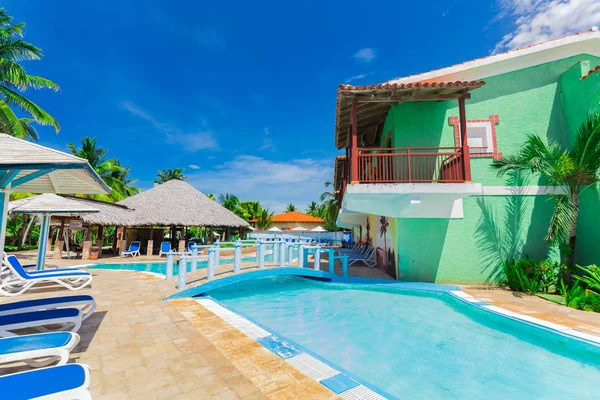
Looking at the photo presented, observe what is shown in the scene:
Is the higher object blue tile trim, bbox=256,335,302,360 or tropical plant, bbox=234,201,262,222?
tropical plant, bbox=234,201,262,222

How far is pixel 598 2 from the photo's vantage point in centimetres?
916

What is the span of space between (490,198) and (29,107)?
80.1 ft

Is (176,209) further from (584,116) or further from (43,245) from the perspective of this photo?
(584,116)

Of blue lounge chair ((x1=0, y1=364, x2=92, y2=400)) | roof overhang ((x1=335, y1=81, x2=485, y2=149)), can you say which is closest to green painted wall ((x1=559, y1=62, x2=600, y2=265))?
roof overhang ((x1=335, y1=81, x2=485, y2=149))

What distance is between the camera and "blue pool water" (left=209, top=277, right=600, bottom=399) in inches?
161

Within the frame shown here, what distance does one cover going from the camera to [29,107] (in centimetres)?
1630

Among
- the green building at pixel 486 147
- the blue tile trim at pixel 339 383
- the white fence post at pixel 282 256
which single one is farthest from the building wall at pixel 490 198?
the blue tile trim at pixel 339 383

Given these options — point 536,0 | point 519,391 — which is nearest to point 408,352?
point 519,391

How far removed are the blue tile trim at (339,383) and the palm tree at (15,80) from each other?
65.8ft

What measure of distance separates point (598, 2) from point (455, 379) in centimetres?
1297

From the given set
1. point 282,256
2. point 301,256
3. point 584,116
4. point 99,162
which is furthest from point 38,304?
point 99,162

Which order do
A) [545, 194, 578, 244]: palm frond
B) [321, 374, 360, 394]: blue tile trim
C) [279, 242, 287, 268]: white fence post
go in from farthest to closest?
[279, 242, 287, 268]: white fence post, [545, 194, 578, 244]: palm frond, [321, 374, 360, 394]: blue tile trim

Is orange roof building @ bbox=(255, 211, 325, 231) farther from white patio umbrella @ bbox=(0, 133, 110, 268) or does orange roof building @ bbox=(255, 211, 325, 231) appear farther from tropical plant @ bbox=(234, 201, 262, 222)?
white patio umbrella @ bbox=(0, 133, 110, 268)

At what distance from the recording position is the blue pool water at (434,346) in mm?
4094
